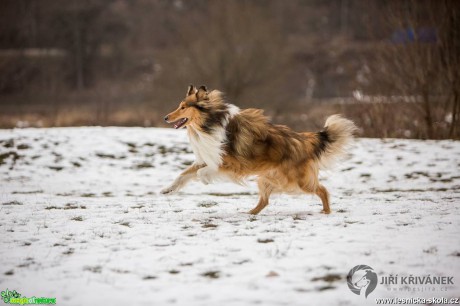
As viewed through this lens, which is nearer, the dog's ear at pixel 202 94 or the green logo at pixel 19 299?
the green logo at pixel 19 299

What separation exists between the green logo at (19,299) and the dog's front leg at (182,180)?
2895 millimetres

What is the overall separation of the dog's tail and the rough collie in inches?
8.3

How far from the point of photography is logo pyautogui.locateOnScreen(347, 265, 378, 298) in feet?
12.2

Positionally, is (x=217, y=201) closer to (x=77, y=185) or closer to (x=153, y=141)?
(x=77, y=185)

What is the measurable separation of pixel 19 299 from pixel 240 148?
3.51m

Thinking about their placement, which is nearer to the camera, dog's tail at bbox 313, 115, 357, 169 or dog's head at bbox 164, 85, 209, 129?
dog's head at bbox 164, 85, 209, 129

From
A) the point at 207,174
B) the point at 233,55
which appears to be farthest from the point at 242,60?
the point at 207,174

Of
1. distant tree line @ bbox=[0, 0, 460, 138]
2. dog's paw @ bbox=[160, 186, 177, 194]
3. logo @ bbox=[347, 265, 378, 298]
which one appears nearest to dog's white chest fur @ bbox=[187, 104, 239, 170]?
dog's paw @ bbox=[160, 186, 177, 194]

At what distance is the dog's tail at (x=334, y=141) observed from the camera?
22.7ft

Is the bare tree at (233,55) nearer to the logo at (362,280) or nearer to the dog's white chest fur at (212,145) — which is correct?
the dog's white chest fur at (212,145)

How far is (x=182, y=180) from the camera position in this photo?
6.55m

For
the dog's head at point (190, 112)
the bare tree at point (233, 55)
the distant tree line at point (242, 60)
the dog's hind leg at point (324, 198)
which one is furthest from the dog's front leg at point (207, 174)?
the bare tree at point (233, 55)

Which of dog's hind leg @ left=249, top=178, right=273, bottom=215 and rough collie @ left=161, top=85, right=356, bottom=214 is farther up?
rough collie @ left=161, top=85, right=356, bottom=214

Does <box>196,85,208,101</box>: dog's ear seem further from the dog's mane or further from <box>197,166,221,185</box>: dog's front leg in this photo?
<box>197,166,221,185</box>: dog's front leg
